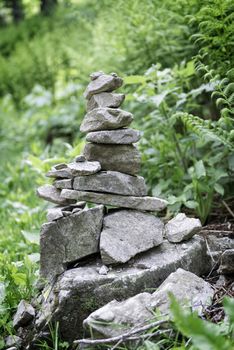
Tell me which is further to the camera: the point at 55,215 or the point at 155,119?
the point at 155,119

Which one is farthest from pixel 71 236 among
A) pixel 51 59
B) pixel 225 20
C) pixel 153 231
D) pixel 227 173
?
pixel 51 59

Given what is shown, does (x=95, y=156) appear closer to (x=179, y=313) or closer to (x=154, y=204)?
(x=154, y=204)

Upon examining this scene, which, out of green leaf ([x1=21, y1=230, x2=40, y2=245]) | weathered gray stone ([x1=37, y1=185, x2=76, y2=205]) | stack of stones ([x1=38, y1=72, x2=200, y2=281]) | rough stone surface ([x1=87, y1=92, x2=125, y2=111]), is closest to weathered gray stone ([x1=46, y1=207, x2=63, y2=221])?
stack of stones ([x1=38, y1=72, x2=200, y2=281])

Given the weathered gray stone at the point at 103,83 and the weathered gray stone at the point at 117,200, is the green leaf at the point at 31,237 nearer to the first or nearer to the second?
the weathered gray stone at the point at 117,200

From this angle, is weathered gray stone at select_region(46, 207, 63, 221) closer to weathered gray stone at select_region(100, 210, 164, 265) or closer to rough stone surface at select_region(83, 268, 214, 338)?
weathered gray stone at select_region(100, 210, 164, 265)

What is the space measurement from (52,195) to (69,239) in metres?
0.30

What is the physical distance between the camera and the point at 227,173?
11.8 feet

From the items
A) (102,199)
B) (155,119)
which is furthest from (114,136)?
(155,119)

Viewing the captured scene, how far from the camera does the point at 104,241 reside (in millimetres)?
2711

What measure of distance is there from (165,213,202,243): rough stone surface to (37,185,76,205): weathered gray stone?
600 millimetres

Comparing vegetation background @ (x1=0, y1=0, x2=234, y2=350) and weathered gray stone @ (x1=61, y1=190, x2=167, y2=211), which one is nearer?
weathered gray stone @ (x1=61, y1=190, x2=167, y2=211)

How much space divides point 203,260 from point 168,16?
2205mm

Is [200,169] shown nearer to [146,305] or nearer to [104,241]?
[104,241]

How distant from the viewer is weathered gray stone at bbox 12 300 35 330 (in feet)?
8.84
